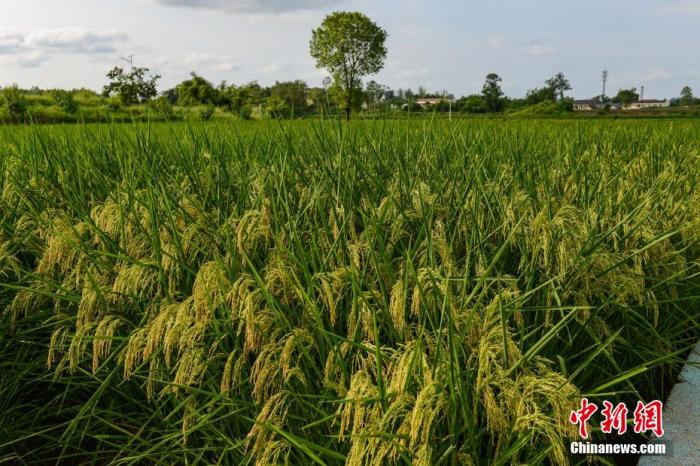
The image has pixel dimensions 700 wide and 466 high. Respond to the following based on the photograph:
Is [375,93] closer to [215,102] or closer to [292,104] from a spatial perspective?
[292,104]

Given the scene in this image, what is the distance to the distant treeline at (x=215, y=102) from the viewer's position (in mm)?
4402

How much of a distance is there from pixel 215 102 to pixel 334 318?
37.3 metres

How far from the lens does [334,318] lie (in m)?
2.04

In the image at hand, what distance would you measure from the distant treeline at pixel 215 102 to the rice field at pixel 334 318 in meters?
0.61

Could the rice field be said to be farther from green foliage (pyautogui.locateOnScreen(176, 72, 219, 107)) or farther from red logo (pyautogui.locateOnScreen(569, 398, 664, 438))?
green foliage (pyautogui.locateOnScreen(176, 72, 219, 107))

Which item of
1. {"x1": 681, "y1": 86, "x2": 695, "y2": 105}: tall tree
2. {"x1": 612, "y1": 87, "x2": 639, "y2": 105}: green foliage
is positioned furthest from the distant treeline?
{"x1": 681, "y1": 86, "x2": 695, "y2": 105}: tall tree

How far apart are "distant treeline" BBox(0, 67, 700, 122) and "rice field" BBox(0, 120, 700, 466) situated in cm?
61

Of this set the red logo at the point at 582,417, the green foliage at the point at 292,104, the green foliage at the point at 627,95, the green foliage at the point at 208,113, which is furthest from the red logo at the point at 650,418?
the green foliage at the point at 627,95

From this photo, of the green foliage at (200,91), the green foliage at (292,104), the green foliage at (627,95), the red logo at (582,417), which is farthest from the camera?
the green foliage at (627,95)

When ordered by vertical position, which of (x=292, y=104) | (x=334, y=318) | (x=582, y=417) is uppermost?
(x=292, y=104)

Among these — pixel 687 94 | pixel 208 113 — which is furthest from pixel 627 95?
pixel 208 113

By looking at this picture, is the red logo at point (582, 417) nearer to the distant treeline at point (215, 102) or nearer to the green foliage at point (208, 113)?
the distant treeline at point (215, 102)

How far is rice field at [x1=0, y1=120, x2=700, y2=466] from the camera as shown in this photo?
1919 mm

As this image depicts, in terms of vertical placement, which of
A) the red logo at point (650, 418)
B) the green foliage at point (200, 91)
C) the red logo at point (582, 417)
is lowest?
the red logo at point (650, 418)
